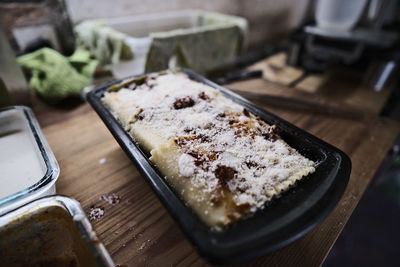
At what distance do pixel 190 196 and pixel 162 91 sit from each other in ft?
1.67

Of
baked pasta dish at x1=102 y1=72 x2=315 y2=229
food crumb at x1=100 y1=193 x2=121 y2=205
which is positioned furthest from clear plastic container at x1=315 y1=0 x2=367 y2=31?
food crumb at x1=100 y1=193 x2=121 y2=205

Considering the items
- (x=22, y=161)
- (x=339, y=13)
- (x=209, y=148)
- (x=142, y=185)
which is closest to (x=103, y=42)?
(x=22, y=161)

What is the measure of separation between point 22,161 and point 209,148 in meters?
0.62

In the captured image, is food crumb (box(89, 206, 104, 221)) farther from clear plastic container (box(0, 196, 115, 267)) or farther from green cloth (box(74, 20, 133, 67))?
green cloth (box(74, 20, 133, 67))

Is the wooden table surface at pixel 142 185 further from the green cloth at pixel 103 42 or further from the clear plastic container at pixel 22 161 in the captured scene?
the green cloth at pixel 103 42

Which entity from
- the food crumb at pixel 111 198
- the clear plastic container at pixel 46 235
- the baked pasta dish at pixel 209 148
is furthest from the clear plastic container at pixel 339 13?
the clear plastic container at pixel 46 235

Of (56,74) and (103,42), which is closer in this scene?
(56,74)

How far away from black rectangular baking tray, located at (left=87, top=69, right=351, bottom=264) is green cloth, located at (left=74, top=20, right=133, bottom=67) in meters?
1.04

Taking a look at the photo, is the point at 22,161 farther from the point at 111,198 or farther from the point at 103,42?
the point at 103,42

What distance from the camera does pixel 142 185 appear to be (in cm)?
75

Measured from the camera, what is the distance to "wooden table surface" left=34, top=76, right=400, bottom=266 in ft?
1.89

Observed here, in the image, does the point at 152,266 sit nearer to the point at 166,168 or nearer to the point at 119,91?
the point at 166,168

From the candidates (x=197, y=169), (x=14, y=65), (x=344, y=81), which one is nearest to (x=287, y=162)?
(x=197, y=169)

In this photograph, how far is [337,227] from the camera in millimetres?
644
